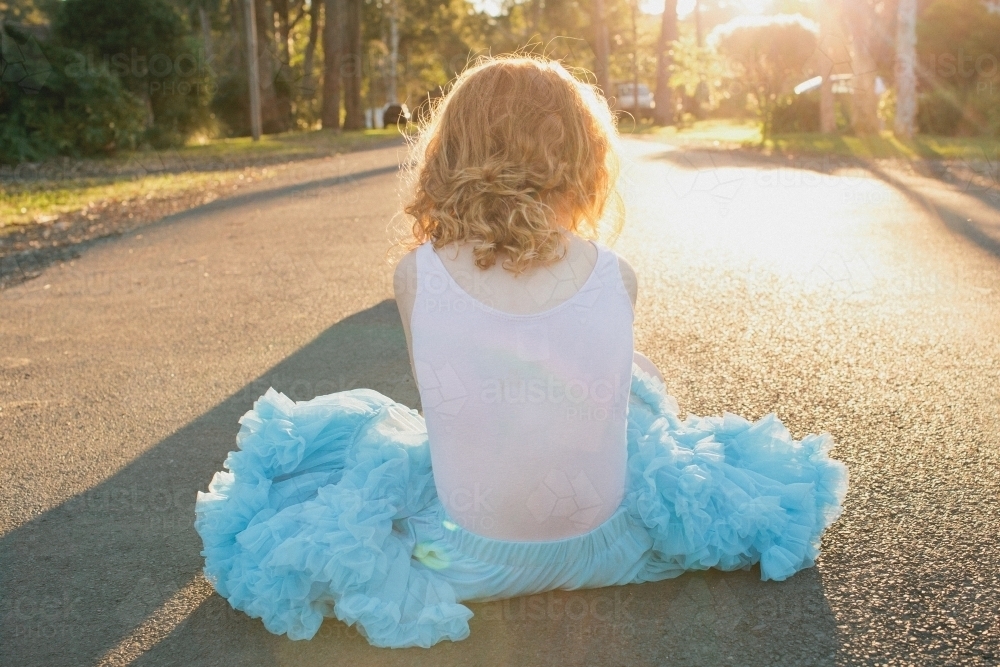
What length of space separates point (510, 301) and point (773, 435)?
95 cm

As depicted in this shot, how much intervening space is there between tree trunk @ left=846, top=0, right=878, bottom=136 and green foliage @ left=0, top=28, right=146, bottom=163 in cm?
1561

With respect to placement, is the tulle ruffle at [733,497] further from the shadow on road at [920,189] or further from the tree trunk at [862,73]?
the tree trunk at [862,73]

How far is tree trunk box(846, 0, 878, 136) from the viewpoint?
21.3 m

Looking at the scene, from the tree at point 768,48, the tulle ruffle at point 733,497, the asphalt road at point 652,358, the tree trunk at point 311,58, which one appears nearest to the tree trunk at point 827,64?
the tree at point 768,48

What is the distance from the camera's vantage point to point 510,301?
2.51 meters

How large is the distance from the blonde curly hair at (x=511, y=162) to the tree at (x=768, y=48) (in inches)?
847

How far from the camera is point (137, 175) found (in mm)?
17156

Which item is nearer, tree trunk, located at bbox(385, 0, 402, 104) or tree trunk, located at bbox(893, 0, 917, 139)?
tree trunk, located at bbox(893, 0, 917, 139)

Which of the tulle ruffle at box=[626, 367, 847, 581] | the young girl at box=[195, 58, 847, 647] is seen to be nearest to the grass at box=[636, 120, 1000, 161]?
the tulle ruffle at box=[626, 367, 847, 581]

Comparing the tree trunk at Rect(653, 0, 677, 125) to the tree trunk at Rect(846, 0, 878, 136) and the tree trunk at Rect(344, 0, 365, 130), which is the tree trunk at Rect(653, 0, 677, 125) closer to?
the tree trunk at Rect(344, 0, 365, 130)

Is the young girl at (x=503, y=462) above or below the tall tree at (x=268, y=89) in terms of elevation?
below

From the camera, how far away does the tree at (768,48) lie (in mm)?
23312

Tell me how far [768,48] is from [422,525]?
2274 cm

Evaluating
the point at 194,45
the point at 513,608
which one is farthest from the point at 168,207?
the point at 194,45
